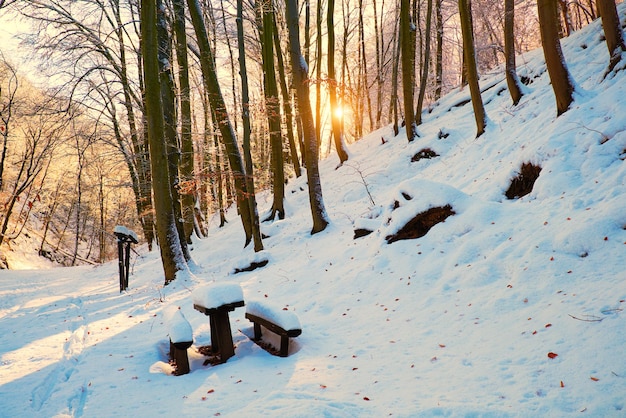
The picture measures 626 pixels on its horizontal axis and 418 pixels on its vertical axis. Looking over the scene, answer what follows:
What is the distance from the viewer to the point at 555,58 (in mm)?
7645

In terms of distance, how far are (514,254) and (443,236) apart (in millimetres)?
1448

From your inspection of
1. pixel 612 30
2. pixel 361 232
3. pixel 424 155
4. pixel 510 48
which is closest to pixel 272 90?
pixel 424 155

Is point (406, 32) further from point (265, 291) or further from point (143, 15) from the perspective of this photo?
point (265, 291)

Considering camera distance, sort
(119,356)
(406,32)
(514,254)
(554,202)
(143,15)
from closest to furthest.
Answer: (119,356)
(514,254)
(554,202)
(143,15)
(406,32)

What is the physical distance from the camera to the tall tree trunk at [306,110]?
390 inches

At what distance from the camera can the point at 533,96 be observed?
36.1 feet

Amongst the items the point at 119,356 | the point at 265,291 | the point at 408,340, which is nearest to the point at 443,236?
the point at 408,340

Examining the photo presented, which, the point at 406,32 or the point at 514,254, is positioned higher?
the point at 406,32

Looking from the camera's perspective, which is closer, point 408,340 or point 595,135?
point 408,340

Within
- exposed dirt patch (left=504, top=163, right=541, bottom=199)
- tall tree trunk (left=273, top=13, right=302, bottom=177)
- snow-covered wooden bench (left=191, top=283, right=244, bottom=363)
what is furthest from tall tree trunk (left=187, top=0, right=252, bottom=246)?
exposed dirt patch (left=504, top=163, right=541, bottom=199)

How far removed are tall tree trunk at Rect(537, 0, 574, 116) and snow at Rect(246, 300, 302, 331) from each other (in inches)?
287

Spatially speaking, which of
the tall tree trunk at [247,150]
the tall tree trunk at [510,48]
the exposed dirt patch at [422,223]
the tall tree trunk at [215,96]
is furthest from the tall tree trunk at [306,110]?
the tall tree trunk at [510,48]

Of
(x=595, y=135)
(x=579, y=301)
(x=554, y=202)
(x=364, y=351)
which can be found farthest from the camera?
(x=595, y=135)

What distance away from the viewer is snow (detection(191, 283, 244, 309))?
4258 millimetres
